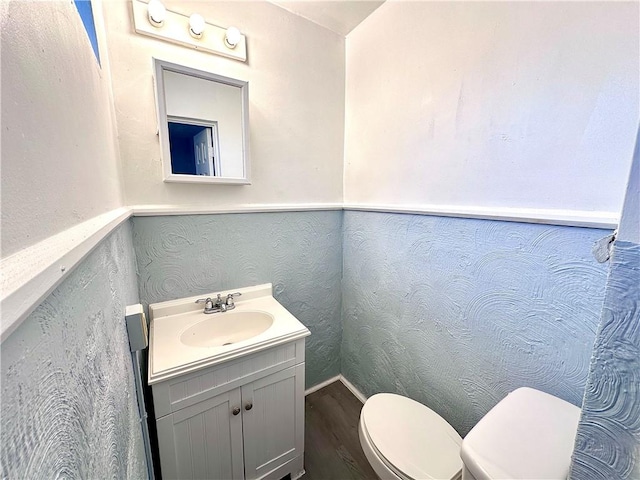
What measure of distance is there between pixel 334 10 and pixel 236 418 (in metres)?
2.00

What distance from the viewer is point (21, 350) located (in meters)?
0.19

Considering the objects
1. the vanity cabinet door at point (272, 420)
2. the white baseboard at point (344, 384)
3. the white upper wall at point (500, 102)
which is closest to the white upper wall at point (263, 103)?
the white upper wall at point (500, 102)

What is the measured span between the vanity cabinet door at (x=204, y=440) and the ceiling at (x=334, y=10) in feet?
6.05

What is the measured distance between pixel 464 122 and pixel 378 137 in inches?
18.6

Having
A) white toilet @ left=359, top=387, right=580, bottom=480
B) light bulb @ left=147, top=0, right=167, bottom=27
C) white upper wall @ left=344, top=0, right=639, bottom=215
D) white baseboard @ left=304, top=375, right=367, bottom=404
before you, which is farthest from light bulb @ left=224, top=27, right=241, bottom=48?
white baseboard @ left=304, top=375, right=367, bottom=404

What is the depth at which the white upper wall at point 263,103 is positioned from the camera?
1.09 m

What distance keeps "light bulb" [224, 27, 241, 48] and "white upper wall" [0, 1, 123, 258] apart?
2.62 feet

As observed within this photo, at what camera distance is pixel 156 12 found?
3.50 ft

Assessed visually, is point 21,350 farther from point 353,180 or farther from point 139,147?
point 353,180

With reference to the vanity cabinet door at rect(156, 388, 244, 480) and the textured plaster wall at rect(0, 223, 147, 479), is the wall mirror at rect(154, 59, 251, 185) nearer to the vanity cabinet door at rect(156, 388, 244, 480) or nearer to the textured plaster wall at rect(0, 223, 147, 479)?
the textured plaster wall at rect(0, 223, 147, 479)

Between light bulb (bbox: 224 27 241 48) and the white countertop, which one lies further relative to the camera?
light bulb (bbox: 224 27 241 48)

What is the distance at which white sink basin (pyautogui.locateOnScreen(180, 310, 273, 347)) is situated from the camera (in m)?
1.23

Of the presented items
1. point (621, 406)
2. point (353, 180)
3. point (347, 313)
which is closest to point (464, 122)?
point (353, 180)

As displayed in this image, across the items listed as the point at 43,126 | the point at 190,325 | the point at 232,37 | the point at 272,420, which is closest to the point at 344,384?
the point at 272,420
